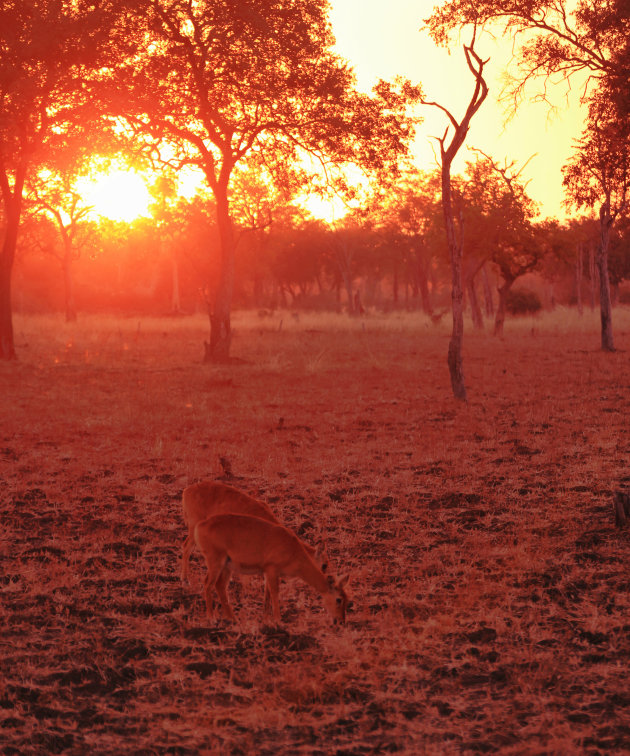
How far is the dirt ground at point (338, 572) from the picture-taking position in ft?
17.4

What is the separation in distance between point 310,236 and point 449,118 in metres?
57.9

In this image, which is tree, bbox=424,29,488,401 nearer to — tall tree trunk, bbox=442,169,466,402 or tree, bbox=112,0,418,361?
tall tree trunk, bbox=442,169,466,402

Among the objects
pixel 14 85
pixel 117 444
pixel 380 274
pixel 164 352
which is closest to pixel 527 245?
pixel 164 352

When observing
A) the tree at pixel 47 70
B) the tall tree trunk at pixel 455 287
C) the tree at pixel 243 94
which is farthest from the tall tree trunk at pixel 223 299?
the tall tree trunk at pixel 455 287

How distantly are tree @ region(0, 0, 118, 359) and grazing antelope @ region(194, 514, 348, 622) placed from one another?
17142 millimetres

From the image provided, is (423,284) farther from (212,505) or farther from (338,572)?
(212,505)

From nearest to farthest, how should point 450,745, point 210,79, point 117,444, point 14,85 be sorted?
point 450,745 → point 117,444 → point 14,85 → point 210,79

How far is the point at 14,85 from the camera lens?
20.6m

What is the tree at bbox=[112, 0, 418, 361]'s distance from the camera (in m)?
23.5

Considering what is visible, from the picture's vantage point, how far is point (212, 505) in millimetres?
7867

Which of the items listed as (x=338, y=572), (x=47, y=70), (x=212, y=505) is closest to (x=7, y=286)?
(x=47, y=70)

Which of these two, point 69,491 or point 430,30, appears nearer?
point 69,491

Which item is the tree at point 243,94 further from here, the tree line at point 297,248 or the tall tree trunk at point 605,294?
the tall tree trunk at point 605,294

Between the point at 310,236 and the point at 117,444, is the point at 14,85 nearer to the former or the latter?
the point at 117,444
